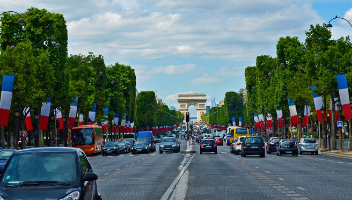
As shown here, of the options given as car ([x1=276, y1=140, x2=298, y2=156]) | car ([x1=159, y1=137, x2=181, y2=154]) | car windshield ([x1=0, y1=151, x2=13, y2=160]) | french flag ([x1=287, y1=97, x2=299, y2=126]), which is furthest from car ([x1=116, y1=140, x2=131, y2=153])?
car windshield ([x1=0, y1=151, x2=13, y2=160])

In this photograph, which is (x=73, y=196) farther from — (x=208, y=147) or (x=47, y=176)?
(x=208, y=147)

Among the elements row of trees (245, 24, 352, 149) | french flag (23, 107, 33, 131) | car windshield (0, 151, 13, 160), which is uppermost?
row of trees (245, 24, 352, 149)

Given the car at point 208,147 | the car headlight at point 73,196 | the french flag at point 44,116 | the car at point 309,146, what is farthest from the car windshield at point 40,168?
the car at point 208,147

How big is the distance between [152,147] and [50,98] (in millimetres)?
19555

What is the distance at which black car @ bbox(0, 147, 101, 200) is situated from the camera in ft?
28.6

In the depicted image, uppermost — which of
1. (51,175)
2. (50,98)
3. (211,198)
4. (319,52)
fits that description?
(319,52)

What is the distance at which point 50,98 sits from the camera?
171 ft

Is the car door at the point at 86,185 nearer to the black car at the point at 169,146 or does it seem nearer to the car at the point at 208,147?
the car at the point at 208,147

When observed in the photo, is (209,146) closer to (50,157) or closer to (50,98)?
(50,98)

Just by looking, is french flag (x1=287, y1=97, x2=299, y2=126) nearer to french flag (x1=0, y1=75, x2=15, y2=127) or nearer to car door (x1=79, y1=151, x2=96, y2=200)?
french flag (x1=0, y1=75, x2=15, y2=127)

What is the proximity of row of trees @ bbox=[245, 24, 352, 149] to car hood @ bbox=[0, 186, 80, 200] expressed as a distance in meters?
41.2

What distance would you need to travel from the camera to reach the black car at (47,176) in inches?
344

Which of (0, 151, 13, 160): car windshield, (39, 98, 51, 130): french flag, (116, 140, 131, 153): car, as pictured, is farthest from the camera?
(116, 140, 131, 153): car

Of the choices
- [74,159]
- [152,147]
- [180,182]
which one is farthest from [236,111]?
[74,159]
